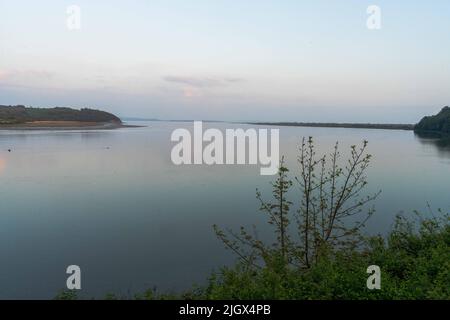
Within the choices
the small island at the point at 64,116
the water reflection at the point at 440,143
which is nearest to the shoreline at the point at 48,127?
the small island at the point at 64,116

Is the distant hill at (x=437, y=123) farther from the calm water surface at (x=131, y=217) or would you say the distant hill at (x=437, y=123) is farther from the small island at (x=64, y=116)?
the small island at (x=64, y=116)

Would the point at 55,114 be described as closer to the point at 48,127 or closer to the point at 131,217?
the point at 48,127

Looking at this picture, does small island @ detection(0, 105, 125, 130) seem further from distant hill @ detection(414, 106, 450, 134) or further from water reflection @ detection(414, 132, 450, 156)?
distant hill @ detection(414, 106, 450, 134)

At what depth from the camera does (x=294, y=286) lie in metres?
5.09

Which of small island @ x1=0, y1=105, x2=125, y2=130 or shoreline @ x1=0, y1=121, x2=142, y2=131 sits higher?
small island @ x1=0, y1=105, x2=125, y2=130

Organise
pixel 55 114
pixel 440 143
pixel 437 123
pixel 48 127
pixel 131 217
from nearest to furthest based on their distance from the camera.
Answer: pixel 131 217 < pixel 440 143 < pixel 437 123 < pixel 48 127 < pixel 55 114

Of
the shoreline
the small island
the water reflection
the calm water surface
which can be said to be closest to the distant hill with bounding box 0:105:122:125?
the small island

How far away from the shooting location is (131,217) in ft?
41.2

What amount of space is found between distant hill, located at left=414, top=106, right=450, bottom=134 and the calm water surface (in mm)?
67508

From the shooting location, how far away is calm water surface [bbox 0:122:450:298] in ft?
26.7

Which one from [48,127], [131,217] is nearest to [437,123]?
[131,217]

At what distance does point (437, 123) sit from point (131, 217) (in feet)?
305

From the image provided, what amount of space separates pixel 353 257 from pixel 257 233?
4714mm
